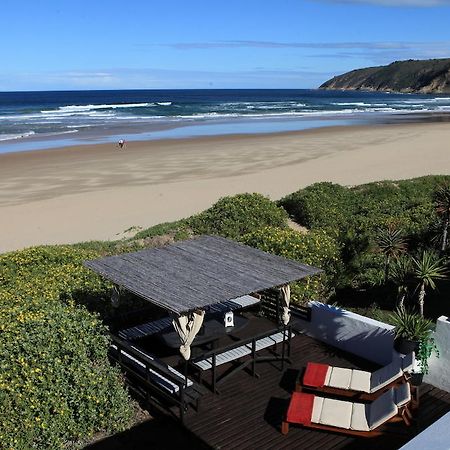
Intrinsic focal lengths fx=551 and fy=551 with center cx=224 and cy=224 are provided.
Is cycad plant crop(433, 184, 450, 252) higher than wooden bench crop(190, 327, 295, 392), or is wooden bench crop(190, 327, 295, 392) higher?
cycad plant crop(433, 184, 450, 252)

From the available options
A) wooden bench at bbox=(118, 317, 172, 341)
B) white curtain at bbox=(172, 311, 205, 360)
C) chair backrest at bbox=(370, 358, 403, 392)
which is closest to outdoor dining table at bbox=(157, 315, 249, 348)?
wooden bench at bbox=(118, 317, 172, 341)

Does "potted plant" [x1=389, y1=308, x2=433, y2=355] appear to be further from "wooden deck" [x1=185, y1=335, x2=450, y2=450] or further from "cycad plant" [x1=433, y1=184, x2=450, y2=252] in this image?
"cycad plant" [x1=433, y1=184, x2=450, y2=252]

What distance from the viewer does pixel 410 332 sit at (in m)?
8.84

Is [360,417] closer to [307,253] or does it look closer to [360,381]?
[360,381]

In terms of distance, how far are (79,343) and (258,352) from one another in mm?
3279

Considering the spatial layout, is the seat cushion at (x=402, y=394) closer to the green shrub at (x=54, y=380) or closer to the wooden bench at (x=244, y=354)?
the wooden bench at (x=244, y=354)

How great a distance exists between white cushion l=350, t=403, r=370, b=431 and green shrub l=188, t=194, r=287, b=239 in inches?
343

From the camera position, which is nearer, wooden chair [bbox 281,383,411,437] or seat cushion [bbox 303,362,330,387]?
wooden chair [bbox 281,383,411,437]

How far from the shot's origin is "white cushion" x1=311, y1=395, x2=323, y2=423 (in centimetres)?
753

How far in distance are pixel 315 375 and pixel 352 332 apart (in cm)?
169

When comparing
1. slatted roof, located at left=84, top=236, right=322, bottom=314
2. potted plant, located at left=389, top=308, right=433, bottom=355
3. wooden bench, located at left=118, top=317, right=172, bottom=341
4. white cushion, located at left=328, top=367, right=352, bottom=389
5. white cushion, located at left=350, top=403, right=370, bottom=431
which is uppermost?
slatted roof, located at left=84, top=236, right=322, bottom=314

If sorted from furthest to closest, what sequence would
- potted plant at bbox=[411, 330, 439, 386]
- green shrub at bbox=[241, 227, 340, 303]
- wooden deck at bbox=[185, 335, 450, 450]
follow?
green shrub at bbox=[241, 227, 340, 303] < potted plant at bbox=[411, 330, 439, 386] < wooden deck at bbox=[185, 335, 450, 450]

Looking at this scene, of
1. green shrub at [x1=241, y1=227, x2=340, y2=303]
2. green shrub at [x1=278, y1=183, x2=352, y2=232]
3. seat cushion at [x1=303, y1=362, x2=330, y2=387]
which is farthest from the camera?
green shrub at [x1=278, y1=183, x2=352, y2=232]

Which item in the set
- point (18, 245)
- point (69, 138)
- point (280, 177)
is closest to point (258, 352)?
point (18, 245)
